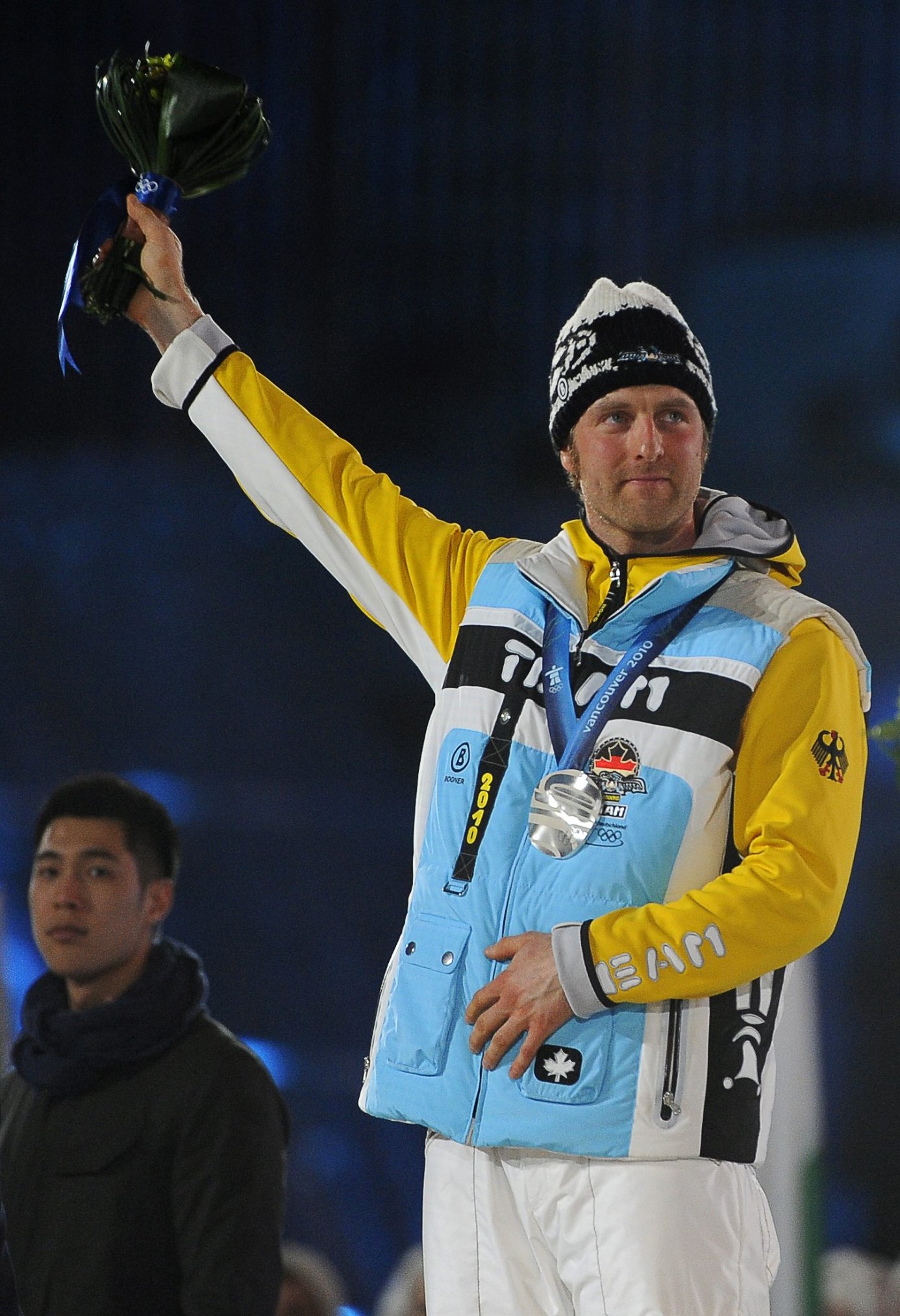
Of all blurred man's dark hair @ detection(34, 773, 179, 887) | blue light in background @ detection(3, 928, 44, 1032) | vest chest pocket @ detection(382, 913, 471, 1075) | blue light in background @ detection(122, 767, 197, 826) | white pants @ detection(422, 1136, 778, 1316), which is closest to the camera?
white pants @ detection(422, 1136, 778, 1316)

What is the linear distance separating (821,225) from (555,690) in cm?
229

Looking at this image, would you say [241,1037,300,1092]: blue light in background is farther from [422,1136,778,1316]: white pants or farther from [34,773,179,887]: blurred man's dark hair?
[422,1136,778,1316]: white pants

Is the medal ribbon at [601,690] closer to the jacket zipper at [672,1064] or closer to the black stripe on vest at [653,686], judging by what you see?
the black stripe on vest at [653,686]

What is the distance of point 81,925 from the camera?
293 cm

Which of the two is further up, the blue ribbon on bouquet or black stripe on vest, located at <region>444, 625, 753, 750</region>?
the blue ribbon on bouquet

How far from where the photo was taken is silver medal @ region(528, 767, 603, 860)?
60.7 inches

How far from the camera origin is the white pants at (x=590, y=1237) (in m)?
1.45

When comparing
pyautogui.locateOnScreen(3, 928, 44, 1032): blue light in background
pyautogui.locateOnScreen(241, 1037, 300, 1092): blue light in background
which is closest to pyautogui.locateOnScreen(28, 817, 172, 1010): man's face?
pyautogui.locateOnScreen(3, 928, 44, 1032): blue light in background

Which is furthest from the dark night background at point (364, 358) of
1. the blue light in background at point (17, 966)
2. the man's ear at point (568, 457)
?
the man's ear at point (568, 457)

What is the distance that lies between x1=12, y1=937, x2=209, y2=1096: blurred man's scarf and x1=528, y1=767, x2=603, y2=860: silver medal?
1382mm

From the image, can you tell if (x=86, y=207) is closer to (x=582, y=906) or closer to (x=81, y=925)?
(x=81, y=925)

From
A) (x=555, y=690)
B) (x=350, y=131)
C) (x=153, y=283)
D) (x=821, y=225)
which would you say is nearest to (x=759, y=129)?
(x=821, y=225)

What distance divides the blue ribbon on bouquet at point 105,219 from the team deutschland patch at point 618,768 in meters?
0.86

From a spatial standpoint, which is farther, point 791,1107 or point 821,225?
point 821,225
